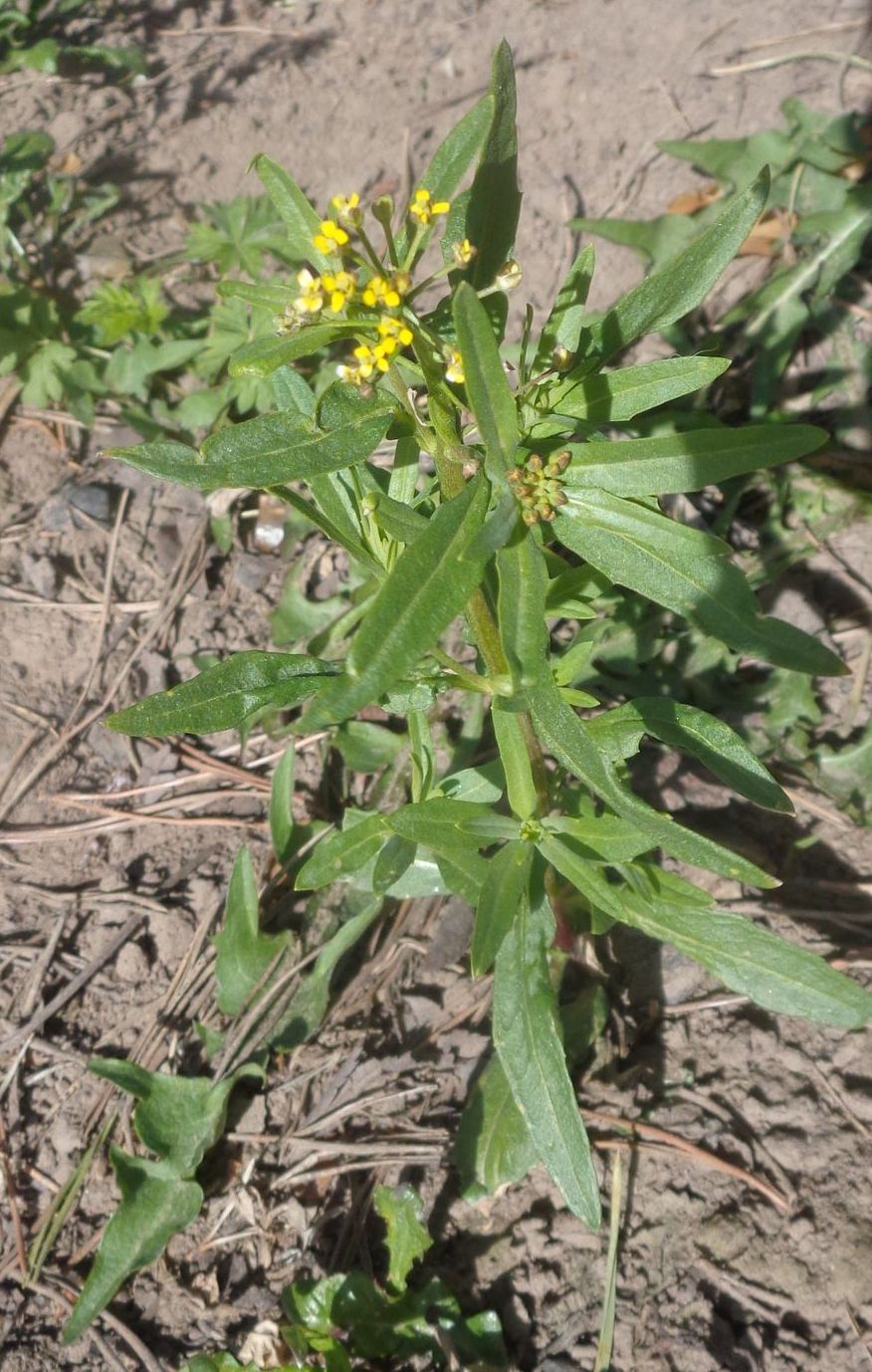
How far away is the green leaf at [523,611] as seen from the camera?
5.56 feet

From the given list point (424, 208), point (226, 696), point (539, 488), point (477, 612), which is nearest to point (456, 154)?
point (424, 208)

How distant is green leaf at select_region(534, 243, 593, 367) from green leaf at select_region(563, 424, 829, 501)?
212 mm

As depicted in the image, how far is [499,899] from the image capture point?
2.12m

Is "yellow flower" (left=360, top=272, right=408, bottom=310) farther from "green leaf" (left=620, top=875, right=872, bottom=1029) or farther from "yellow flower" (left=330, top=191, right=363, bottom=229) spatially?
"green leaf" (left=620, top=875, right=872, bottom=1029)

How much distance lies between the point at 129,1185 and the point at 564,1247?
1062 mm

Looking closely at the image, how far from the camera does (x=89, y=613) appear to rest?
358 cm

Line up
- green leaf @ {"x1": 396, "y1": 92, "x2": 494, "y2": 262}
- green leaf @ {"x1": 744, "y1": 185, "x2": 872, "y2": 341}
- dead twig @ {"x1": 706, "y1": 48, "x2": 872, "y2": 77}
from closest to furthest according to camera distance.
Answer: green leaf @ {"x1": 396, "y1": 92, "x2": 494, "y2": 262}, green leaf @ {"x1": 744, "y1": 185, "x2": 872, "y2": 341}, dead twig @ {"x1": 706, "y1": 48, "x2": 872, "y2": 77}

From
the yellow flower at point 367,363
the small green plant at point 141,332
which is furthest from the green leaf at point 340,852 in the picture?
the small green plant at point 141,332

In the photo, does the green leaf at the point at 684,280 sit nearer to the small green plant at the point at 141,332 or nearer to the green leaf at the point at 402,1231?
the small green plant at the point at 141,332

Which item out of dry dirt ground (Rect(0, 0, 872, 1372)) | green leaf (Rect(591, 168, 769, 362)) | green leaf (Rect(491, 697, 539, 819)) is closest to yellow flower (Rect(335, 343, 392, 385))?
green leaf (Rect(591, 168, 769, 362))

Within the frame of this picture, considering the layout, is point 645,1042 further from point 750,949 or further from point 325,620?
point 325,620

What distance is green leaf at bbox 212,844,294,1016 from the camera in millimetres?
2887

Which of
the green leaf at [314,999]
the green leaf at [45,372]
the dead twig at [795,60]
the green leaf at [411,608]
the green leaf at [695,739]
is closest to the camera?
the green leaf at [411,608]

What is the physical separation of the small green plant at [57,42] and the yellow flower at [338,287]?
12.2ft
